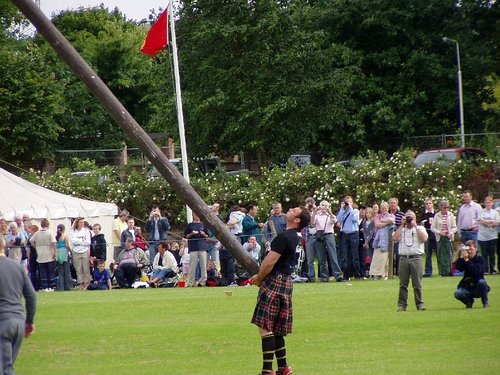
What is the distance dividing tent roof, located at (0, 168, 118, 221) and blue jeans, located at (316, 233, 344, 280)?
7.67 m

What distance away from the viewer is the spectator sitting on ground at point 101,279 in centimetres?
2456

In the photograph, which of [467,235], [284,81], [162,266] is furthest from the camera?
[284,81]

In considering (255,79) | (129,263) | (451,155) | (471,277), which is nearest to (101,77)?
(255,79)

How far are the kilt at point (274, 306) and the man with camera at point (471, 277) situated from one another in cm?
655

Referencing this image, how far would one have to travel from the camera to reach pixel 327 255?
77.2ft

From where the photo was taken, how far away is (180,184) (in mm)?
8688

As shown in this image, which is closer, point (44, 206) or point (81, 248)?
point (81, 248)

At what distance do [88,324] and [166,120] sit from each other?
27215 millimetres

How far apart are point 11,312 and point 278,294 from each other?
2.76 meters

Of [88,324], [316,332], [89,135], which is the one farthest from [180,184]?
[89,135]

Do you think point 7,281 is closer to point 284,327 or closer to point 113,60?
point 284,327

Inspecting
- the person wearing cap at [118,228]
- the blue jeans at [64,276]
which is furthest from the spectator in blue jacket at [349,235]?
the blue jeans at [64,276]

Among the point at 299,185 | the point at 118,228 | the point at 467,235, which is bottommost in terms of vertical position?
the point at 467,235

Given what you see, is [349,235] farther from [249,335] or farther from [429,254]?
[249,335]
